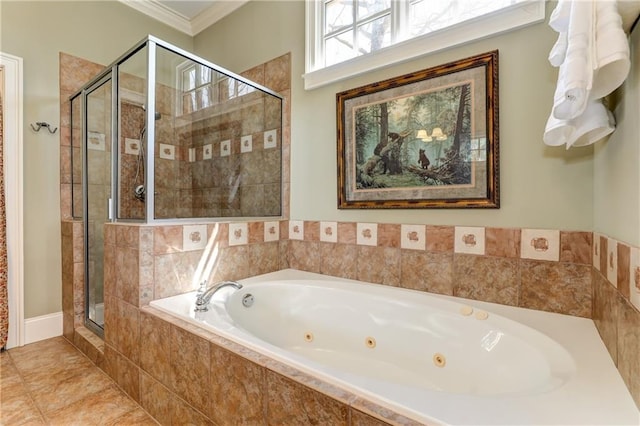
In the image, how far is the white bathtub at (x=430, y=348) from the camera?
0.71 meters

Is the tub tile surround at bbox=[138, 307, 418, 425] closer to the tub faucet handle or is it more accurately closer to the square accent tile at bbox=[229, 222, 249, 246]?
the tub faucet handle

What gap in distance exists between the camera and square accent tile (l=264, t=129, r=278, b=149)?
2.36m

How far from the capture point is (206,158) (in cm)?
219

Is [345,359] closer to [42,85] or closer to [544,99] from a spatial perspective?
[544,99]

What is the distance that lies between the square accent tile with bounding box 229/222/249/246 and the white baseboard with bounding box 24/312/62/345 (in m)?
1.60

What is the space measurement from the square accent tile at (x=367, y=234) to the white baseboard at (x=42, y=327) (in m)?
2.35

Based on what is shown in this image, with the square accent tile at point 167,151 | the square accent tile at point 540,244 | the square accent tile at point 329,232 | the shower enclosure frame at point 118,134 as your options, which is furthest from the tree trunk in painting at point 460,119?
the square accent tile at point 167,151

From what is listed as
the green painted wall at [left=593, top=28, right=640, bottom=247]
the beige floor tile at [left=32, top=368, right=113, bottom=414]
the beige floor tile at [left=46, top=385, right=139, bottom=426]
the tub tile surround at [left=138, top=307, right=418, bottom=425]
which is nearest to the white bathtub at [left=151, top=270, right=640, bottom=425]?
the tub tile surround at [left=138, top=307, right=418, bottom=425]

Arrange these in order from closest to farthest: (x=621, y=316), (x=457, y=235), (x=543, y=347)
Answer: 1. (x=621, y=316)
2. (x=543, y=347)
3. (x=457, y=235)

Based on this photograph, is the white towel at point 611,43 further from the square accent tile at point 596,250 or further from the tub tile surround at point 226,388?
the tub tile surround at point 226,388

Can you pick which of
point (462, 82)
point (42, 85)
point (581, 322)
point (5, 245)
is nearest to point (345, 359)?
point (581, 322)

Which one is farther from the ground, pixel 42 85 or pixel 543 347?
pixel 42 85

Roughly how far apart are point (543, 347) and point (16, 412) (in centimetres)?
232

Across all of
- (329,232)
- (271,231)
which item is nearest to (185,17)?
(271,231)
